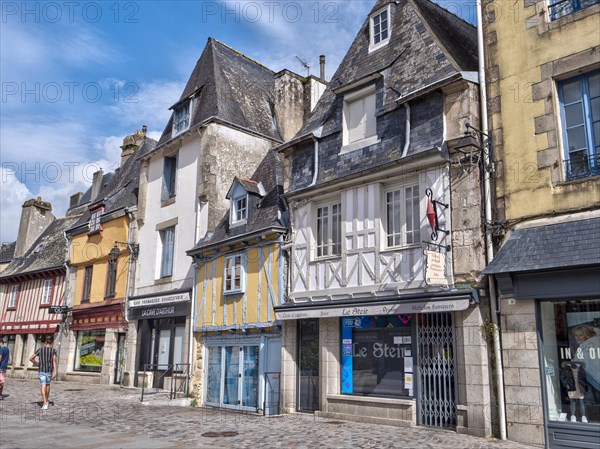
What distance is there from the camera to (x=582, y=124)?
27.4 feet

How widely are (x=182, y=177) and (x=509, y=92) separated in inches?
425

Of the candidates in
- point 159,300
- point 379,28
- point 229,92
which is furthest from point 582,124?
point 159,300

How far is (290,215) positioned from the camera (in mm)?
12820

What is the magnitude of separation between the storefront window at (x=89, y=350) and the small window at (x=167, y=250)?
13.2ft

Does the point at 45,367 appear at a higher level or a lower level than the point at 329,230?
lower

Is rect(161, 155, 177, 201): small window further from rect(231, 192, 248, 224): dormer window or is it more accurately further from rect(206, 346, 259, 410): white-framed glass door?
rect(206, 346, 259, 410): white-framed glass door

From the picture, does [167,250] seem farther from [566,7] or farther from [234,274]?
[566,7]

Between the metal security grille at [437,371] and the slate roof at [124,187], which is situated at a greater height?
the slate roof at [124,187]

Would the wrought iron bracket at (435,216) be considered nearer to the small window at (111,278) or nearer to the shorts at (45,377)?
the shorts at (45,377)

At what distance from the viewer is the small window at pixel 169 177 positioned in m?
18.1

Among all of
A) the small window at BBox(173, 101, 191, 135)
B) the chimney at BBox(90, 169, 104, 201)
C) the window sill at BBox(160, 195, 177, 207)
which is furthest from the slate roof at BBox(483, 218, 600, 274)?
the chimney at BBox(90, 169, 104, 201)

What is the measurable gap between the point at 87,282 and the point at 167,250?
17.3 ft

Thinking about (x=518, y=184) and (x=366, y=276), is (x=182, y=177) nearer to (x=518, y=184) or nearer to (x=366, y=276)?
(x=366, y=276)

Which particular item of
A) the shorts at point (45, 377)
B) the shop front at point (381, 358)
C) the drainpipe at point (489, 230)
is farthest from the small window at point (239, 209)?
the drainpipe at point (489, 230)
